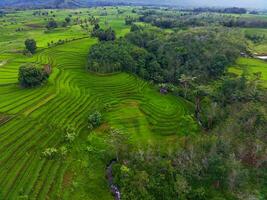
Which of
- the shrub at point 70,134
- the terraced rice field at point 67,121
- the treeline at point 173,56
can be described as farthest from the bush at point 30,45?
the shrub at point 70,134

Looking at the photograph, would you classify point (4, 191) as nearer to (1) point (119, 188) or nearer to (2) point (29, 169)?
(2) point (29, 169)

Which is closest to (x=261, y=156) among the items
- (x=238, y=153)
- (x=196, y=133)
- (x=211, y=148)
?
(x=238, y=153)

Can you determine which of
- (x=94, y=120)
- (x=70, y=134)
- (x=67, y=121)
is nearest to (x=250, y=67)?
(x=94, y=120)

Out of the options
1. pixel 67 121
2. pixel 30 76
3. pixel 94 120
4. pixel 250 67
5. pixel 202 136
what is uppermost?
pixel 30 76

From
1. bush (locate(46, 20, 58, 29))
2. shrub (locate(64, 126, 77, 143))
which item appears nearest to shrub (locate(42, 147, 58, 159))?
shrub (locate(64, 126, 77, 143))

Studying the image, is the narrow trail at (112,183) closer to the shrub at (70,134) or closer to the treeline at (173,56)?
the shrub at (70,134)

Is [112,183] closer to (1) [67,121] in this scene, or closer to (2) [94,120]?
(2) [94,120]

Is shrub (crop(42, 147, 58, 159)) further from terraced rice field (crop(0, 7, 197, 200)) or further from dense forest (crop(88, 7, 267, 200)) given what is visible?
dense forest (crop(88, 7, 267, 200))
